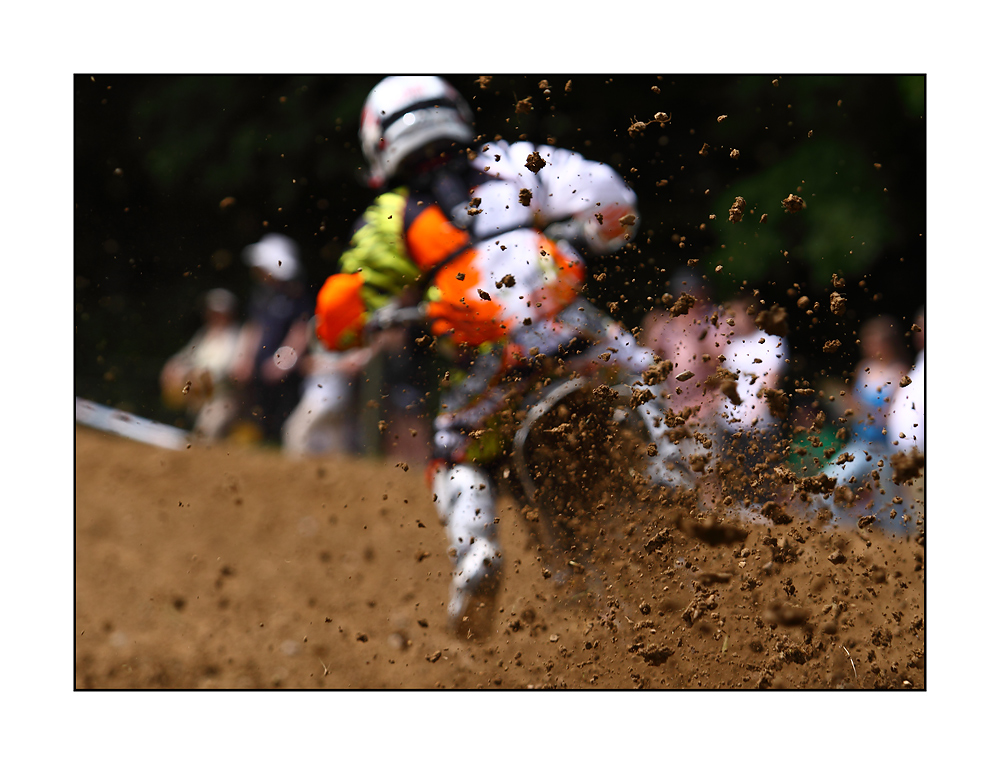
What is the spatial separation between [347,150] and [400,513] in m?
4.20

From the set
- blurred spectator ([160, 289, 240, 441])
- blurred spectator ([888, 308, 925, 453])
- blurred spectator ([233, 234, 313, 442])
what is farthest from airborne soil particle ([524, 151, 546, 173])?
blurred spectator ([160, 289, 240, 441])

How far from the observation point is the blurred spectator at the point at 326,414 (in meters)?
5.81

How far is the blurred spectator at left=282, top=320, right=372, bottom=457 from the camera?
5809 mm

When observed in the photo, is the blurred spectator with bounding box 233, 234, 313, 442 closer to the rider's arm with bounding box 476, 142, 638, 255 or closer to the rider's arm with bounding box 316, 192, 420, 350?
the rider's arm with bounding box 316, 192, 420, 350

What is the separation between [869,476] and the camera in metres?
2.96

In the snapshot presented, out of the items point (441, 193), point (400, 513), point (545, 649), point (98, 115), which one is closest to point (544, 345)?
point (441, 193)

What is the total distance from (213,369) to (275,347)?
77 centimetres

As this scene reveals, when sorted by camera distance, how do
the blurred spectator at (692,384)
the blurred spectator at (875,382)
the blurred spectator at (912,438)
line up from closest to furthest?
1. the blurred spectator at (692,384)
2. the blurred spectator at (912,438)
3. the blurred spectator at (875,382)

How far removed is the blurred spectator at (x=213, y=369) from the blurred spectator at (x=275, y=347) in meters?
0.14

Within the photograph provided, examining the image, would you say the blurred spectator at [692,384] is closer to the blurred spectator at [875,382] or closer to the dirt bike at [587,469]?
the dirt bike at [587,469]

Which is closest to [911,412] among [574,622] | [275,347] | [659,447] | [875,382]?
[875,382]

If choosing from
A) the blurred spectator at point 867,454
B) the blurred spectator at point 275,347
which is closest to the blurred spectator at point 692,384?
the blurred spectator at point 867,454

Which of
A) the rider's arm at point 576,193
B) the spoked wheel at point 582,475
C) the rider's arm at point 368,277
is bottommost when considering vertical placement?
the spoked wheel at point 582,475

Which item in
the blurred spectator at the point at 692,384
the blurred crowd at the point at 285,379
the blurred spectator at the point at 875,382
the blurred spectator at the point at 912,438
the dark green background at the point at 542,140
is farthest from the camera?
the dark green background at the point at 542,140
